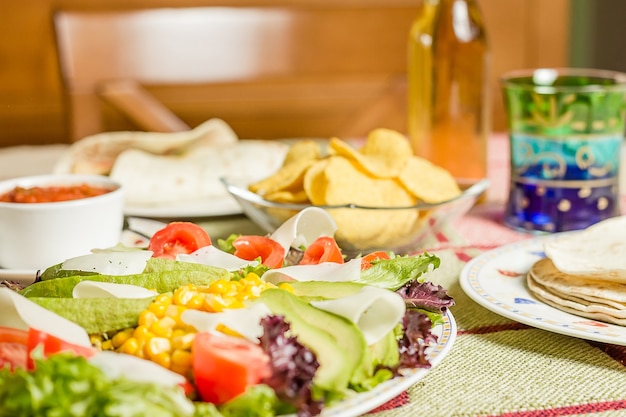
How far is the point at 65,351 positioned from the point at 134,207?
104cm

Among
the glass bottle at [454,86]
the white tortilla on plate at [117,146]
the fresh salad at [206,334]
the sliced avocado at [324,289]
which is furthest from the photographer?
the white tortilla on plate at [117,146]

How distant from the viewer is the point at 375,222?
54.5 inches

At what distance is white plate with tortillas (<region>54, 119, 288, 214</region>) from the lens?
6.02ft

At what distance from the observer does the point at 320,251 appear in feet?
3.74

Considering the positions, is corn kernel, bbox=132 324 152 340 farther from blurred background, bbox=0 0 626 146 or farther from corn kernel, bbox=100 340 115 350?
blurred background, bbox=0 0 626 146

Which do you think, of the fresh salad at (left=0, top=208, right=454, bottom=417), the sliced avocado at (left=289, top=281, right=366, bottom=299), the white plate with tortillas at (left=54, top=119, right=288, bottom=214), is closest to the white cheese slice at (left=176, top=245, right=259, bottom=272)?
the fresh salad at (left=0, top=208, right=454, bottom=417)

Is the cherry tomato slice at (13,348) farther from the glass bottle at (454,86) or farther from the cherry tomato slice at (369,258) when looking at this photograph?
the glass bottle at (454,86)

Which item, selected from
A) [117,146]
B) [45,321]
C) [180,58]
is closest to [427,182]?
[45,321]

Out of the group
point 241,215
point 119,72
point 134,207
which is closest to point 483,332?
point 241,215

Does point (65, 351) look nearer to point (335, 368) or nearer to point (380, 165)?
point (335, 368)

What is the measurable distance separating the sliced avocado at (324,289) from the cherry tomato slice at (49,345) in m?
0.26

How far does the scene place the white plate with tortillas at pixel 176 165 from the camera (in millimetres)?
1834

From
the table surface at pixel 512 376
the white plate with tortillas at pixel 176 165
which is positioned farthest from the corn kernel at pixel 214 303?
the white plate with tortillas at pixel 176 165

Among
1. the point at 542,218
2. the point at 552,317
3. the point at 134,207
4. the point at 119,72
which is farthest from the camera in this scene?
the point at 119,72
